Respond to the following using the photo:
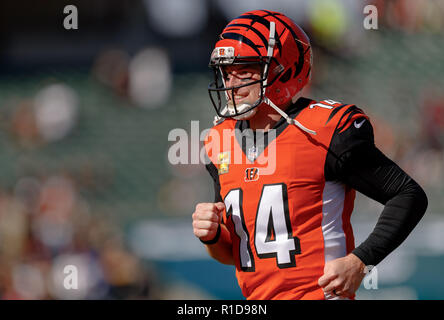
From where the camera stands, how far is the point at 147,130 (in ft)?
24.4

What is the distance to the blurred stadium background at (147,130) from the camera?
6188 mm

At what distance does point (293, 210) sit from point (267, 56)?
58 cm

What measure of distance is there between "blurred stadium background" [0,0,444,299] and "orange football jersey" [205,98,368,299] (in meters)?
3.54

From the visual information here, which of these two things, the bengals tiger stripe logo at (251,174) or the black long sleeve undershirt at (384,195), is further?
the bengals tiger stripe logo at (251,174)

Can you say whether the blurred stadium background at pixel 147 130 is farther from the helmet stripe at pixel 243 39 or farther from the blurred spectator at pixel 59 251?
the helmet stripe at pixel 243 39

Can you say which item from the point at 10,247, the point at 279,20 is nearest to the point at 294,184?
the point at 279,20

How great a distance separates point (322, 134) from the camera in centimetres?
214

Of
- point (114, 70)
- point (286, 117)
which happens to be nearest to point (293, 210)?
point (286, 117)

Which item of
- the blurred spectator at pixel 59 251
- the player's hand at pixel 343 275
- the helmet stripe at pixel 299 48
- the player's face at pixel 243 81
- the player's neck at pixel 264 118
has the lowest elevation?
the blurred spectator at pixel 59 251

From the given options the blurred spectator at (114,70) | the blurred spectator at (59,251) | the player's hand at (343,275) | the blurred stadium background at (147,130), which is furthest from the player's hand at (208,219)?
the blurred spectator at (114,70)

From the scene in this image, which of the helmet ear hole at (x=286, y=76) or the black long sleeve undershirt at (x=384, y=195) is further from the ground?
the helmet ear hole at (x=286, y=76)

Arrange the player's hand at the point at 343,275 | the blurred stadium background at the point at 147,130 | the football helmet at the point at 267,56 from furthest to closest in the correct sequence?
the blurred stadium background at the point at 147,130, the football helmet at the point at 267,56, the player's hand at the point at 343,275

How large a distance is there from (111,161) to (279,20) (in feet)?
17.4

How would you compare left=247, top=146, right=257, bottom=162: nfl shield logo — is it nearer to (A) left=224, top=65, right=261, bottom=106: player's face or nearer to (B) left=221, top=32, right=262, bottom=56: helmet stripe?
(A) left=224, top=65, right=261, bottom=106: player's face
